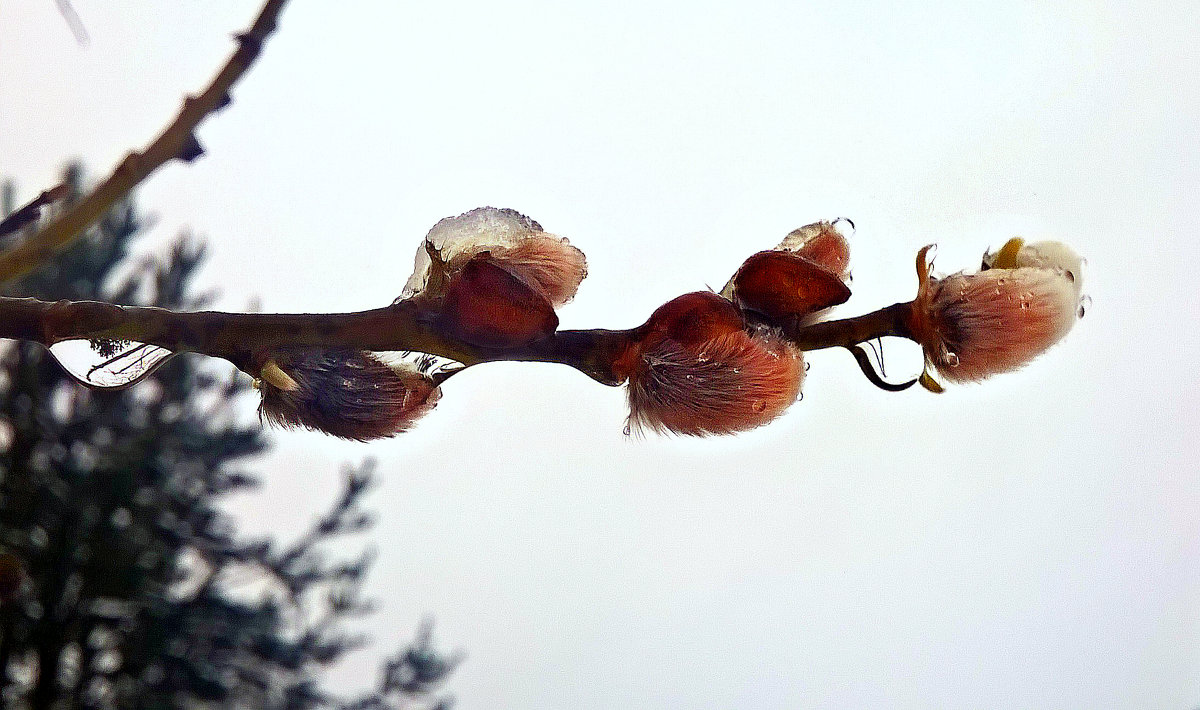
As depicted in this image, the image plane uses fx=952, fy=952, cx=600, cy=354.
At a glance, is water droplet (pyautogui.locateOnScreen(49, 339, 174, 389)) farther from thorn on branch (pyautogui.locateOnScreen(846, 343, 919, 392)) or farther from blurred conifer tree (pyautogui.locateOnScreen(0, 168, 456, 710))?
blurred conifer tree (pyautogui.locateOnScreen(0, 168, 456, 710))

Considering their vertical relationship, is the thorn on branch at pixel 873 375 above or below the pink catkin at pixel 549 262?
below

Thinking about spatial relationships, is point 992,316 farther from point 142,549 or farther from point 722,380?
point 142,549

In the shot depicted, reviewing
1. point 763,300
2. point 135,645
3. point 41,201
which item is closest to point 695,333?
point 763,300

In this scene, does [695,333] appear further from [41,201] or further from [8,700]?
[8,700]

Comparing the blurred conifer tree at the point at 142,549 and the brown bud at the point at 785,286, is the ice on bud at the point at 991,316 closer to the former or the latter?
the brown bud at the point at 785,286

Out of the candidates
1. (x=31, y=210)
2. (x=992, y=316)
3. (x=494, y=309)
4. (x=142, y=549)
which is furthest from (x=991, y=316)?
(x=142, y=549)

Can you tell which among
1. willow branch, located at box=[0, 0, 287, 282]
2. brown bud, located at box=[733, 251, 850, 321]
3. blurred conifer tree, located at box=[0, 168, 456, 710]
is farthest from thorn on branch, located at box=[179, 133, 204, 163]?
blurred conifer tree, located at box=[0, 168, 456, 710]

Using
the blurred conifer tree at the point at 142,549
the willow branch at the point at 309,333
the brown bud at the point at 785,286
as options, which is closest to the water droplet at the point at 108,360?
the willow branch at the point at 309,333
